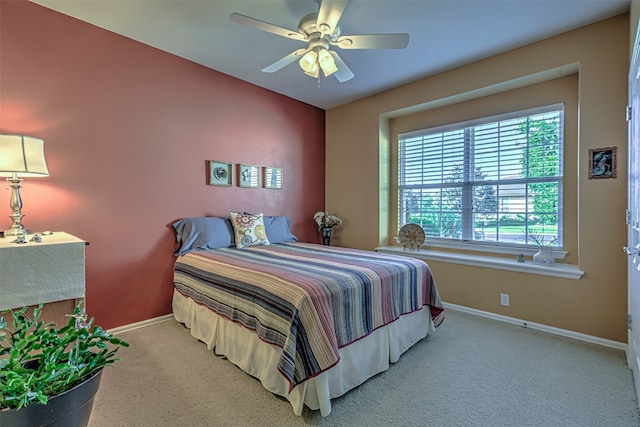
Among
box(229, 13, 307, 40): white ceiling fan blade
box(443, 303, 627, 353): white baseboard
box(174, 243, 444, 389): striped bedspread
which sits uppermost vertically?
box(229, 13, 307, 40): white ceiling fan blade

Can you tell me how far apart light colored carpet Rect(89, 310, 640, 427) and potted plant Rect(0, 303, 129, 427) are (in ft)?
3.37

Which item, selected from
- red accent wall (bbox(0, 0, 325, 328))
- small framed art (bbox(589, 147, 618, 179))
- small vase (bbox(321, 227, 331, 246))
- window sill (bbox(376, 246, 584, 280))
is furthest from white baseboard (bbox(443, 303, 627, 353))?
red accent wall (bbox(0, 0, 325, 328))

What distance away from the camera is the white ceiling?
234 cm

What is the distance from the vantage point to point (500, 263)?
3.00 metres

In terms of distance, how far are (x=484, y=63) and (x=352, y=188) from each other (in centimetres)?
216

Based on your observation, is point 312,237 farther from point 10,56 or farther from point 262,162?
point 10,56

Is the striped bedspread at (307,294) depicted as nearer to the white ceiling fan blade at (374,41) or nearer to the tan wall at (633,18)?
the white ceiling fan blade at (374,41)

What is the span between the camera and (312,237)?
4.64 m

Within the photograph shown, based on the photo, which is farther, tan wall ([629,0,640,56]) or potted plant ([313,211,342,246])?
potted plant ([313,211,342,246])

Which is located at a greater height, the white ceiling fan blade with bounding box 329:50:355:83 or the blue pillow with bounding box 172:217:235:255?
the white ceiling fan blade with bounding box 329:50:355:83

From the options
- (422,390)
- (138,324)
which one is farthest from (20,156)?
(422,390)

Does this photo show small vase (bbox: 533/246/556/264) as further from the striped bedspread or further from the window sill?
the striped bedspread

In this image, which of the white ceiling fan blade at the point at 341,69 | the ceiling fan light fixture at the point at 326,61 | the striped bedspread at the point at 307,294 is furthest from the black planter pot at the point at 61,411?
the white ceiling fan blade at the point at 341,69

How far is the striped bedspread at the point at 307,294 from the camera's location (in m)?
1.65
